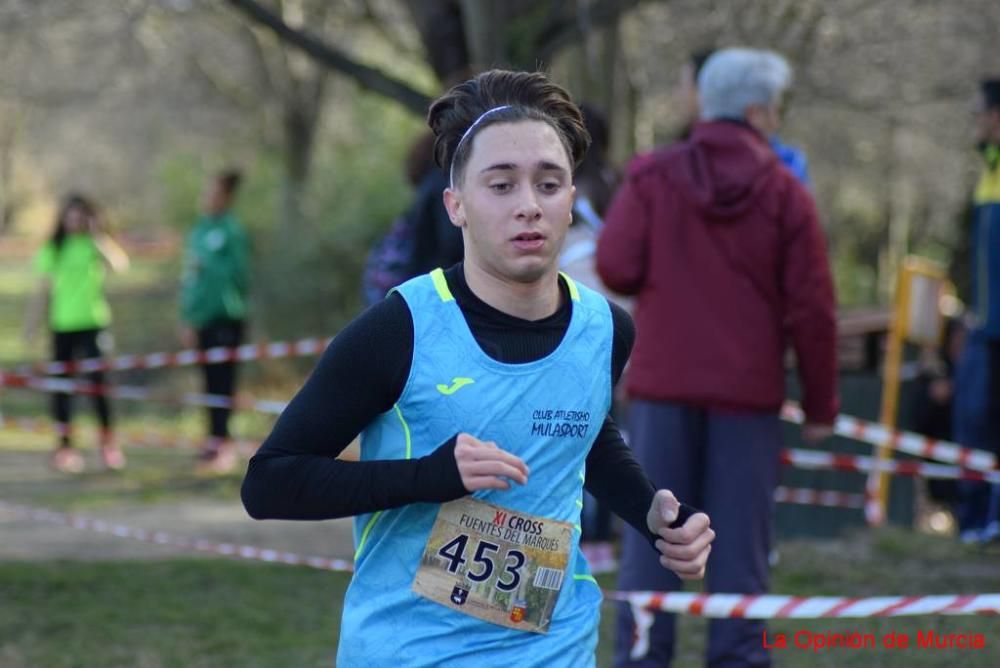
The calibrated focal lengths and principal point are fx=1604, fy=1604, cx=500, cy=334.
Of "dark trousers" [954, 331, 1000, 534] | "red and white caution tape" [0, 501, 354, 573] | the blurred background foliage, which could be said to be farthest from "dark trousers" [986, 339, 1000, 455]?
"red and white caution tape" [0, 501, 354, 573]

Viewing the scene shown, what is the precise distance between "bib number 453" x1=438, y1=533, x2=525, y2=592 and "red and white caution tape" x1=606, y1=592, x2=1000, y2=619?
1.54m

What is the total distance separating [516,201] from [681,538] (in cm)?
68

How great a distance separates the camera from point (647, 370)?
516cm

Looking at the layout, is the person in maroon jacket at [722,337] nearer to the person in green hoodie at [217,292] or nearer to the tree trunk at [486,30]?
the tree trunk at [486,30]

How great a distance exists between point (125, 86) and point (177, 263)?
13.8ft

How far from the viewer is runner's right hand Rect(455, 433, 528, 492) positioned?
103 inches

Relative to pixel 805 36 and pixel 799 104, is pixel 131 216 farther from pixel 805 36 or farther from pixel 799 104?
pixel 805 36

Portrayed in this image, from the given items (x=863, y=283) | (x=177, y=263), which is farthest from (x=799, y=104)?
(x=863, y=283)

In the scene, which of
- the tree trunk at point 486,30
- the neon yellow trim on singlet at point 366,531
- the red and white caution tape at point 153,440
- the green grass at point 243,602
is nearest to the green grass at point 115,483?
the green grass at point 243,602

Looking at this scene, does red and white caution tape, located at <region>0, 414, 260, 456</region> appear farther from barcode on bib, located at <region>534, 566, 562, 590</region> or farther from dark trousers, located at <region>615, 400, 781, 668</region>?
barcode on bib, located at <region>534, 566, 562, 590</region>

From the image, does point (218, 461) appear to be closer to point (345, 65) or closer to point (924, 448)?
point (345, 65)

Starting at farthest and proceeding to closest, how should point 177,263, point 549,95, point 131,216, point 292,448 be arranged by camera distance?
point 131,216, point 177,263, point 549,95, point 292,448

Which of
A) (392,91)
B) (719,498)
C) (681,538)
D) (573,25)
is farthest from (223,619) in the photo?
(573,25)

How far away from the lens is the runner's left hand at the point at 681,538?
115 inches
